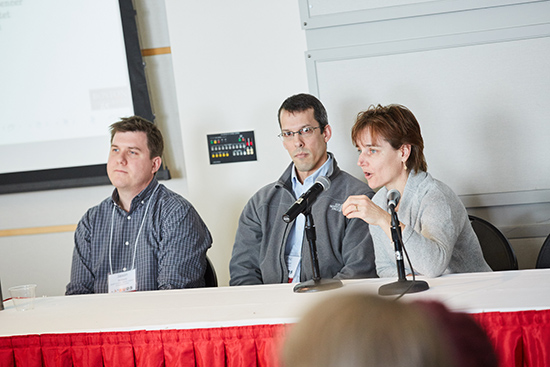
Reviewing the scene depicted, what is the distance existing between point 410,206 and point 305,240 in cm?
52

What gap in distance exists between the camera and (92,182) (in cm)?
321

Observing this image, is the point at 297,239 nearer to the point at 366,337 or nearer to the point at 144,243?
the point at 144,243

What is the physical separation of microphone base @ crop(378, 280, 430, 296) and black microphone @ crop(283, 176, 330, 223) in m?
0.32

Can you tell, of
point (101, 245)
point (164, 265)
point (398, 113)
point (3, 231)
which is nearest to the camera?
point (398, 113)

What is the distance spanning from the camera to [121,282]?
7.79ft

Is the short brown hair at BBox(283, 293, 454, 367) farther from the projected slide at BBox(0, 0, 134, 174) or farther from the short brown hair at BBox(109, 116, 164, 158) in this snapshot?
the projected slide at BBox(0, 0, 134, 174)

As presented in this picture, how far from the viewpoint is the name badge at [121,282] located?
7.75 ft

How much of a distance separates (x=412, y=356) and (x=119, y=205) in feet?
7.56

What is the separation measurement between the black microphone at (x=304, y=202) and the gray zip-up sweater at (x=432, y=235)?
294mm

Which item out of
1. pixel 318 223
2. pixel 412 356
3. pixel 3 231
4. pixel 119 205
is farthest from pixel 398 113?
pixel 3 231

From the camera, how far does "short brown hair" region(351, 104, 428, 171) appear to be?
6.91 ft

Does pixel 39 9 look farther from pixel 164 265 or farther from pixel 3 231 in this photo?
pixel 164 265

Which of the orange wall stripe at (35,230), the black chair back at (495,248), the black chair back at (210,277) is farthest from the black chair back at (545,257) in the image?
the orange wall stripe at (35,230)

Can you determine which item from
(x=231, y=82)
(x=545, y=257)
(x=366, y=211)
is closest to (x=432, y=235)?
(x=366, y=211)
